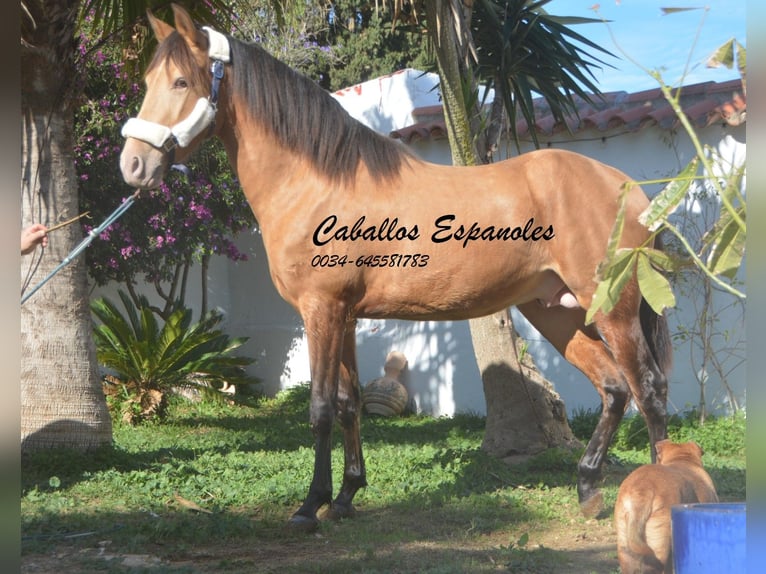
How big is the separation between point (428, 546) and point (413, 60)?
51.2 feet

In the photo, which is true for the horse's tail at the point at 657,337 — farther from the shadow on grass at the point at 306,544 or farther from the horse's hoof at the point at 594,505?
the shadow on grass at the point at 306,544

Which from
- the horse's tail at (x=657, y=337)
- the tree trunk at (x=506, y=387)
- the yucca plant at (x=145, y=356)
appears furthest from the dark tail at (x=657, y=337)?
the yucca plant at (x=145, y=356)

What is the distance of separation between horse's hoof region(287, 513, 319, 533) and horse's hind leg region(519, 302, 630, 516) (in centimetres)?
148

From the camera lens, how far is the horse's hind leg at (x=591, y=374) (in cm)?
453

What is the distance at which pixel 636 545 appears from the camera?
8.38 ft

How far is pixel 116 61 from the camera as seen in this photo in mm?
8922

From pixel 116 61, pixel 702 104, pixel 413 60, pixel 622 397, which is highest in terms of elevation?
pixel 413 60

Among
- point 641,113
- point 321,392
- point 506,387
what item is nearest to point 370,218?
point 321,392

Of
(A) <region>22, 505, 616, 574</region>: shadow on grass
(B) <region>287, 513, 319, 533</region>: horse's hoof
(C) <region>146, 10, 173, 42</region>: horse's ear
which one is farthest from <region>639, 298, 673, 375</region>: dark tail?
(C) <region>146, 10, 173, 42</region>: horse's ear

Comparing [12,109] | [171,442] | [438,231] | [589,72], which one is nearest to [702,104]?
[589,72]

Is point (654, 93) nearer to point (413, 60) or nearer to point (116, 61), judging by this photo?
point (116, 61)

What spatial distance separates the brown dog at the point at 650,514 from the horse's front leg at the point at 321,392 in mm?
1923

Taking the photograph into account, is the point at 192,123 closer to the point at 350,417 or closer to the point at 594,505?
the point at 350,417

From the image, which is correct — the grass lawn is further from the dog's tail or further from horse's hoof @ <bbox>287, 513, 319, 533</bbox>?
the dog's tail
